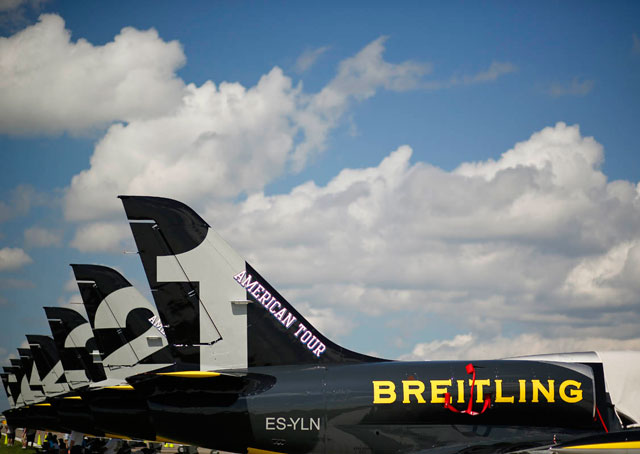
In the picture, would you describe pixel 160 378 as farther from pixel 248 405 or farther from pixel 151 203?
pixel 151 203

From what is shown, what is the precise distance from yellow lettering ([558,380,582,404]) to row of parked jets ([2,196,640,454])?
0.02 meters

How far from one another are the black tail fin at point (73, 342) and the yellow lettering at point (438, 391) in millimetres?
25490

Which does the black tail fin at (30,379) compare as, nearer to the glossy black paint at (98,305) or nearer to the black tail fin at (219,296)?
the glossy black paint at (98,305)

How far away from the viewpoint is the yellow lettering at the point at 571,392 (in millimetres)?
13617

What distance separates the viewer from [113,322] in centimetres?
2542

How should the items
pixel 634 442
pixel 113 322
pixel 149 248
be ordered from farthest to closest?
pixel 113 322, pixel 149 248, pixel 634 442

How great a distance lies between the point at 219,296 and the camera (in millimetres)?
14297

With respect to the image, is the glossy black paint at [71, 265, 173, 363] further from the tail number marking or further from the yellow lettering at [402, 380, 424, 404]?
the yellow lettering at [402, 380, 424, 404]

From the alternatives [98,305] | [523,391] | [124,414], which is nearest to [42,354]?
[98,305]

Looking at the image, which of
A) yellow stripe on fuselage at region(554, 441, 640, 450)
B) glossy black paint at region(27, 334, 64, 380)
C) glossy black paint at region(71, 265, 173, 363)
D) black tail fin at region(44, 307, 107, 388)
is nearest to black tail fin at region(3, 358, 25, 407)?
glossy black paint at region(27, 334, 64, 380)

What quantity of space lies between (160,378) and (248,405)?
163 centimetres

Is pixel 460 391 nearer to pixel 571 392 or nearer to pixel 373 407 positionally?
pixel 373 407

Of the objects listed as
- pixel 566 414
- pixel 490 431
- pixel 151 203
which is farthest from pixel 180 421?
pixel 566 414

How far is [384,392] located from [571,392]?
3512 millimetres
